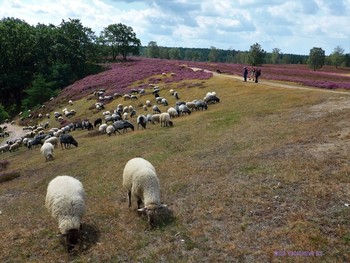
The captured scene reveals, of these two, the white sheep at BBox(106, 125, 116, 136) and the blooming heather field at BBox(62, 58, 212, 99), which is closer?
the white sheep at BBox(106, 125, 116, 136)

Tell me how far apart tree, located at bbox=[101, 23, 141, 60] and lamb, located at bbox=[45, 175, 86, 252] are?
11730cm

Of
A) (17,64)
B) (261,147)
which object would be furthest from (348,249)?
(17,64)

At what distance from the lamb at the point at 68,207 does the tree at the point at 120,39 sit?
385 feet

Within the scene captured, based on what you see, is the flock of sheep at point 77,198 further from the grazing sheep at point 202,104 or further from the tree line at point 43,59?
the tree line at point 43,59

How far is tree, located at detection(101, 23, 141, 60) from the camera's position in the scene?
125 meters

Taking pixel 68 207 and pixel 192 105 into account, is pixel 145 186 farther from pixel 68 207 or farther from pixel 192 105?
pixel 192 105

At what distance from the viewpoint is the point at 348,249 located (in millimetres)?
11492

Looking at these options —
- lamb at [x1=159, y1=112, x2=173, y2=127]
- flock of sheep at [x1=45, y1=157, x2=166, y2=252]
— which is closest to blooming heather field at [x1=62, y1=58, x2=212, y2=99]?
Answer: lamb at [x1=159, y1=112, x2=173, y2=127]

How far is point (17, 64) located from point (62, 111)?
1830 inches

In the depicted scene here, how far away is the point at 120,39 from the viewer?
125688 millimetres

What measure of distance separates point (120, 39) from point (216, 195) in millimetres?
118154

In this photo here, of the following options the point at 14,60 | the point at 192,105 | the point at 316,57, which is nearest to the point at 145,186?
the point at 192,105

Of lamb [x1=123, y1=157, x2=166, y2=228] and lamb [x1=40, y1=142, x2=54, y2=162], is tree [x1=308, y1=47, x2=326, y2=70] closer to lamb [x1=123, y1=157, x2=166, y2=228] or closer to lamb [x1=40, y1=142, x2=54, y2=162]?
lamb [x1=40, y1=142, x2=54, y2=162]

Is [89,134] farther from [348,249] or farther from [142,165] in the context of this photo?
[348,249]
